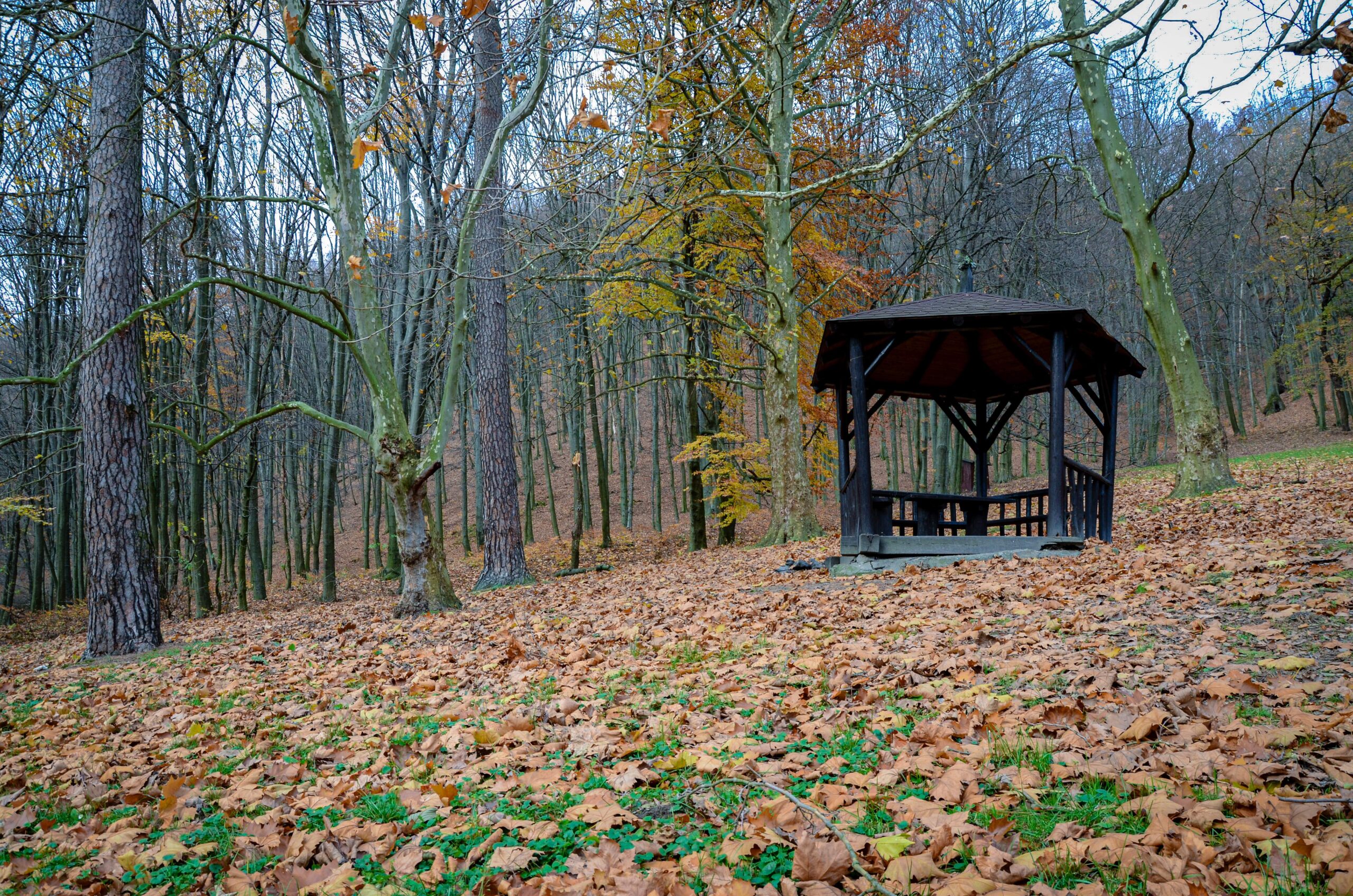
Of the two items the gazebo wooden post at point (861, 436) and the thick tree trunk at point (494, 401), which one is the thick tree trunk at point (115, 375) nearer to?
the thick tree trunk at point (494, 401)

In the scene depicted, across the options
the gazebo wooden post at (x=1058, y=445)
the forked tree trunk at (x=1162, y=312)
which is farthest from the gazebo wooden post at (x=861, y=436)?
the forked tree trunk at (x=1162, y=312)

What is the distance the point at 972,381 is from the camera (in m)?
11.8

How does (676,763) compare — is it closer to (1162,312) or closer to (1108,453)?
(1108,453)

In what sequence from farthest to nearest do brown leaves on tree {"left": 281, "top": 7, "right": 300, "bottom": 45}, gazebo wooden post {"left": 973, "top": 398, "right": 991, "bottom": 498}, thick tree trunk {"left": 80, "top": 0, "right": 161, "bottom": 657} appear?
1. gazebo wooden post {"left": 973, "top": 398, "right": 991, "bottom": 498}
2. thick tree trunk {"left": 80, "top": 0, "right": 161, "bottom": 657}
3. brown leaves on tree {"left": 281, "top": 7, "right": 300, "bottom": 45}

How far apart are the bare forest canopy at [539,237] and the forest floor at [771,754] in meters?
2.73

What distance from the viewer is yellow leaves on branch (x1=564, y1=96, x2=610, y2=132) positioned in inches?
154

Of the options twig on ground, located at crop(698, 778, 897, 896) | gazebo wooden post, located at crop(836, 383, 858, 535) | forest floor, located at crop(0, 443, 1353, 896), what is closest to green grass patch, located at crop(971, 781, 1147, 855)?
forest floor, located at crop(0, 443, 1353, 896)

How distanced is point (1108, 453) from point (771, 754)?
8503mm

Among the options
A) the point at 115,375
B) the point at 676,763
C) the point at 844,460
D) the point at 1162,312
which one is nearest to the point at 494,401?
the point at 115,375

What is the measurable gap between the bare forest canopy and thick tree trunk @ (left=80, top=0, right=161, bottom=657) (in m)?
0.04

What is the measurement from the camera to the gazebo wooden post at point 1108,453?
909 centimetres

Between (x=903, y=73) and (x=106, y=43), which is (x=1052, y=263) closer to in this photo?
(x=903, y=73)

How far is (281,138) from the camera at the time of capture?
16.2 m

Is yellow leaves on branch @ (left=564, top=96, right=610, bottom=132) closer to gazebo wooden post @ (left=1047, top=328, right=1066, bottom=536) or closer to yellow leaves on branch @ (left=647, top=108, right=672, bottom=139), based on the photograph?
yellow leaves on branch @ (left=647, top=108, right=672, bottom=139)
